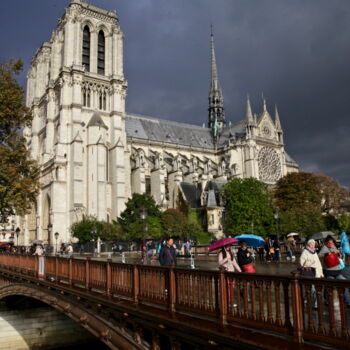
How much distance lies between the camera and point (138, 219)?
158 ft

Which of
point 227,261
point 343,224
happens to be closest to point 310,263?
point 227,261

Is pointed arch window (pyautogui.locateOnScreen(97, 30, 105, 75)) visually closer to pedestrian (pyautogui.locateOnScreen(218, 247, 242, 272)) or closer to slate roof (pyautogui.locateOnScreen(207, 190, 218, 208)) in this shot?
slate roof (pyautogui.locateOnScreen(207, 190, 218, 208))

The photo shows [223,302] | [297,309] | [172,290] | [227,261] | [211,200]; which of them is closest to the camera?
[297,309]

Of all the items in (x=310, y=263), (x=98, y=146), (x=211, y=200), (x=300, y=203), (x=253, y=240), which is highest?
(x=98, y=146)

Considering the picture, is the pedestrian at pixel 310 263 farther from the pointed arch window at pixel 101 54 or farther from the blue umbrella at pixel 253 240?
the pointed arch window at pixel 101 54

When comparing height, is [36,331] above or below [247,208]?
below

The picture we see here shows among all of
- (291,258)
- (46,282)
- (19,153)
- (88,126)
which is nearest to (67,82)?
(88,126)

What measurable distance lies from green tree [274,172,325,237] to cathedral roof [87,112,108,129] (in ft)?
91.5

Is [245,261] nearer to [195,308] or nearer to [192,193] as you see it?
[195,308]

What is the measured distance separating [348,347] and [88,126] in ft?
177

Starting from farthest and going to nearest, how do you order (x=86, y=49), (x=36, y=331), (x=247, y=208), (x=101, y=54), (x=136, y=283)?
(x=101, y=54), (x=86, y=49), (x=247, y=208), (x=36, y=331), (x=136, y=283)

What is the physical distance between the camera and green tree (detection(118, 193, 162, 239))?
152 ft

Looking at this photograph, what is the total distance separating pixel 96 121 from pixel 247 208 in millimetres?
24646

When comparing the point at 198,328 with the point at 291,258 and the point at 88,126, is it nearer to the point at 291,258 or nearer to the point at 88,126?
the point at 291,258
